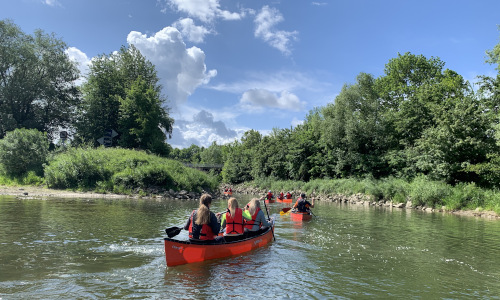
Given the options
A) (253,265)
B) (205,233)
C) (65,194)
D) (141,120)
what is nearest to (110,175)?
(65,194)

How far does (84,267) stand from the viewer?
814 cm

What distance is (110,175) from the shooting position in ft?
102

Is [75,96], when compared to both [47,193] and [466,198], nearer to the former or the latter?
[47,193]

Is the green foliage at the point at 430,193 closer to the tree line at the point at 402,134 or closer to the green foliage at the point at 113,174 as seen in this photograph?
the tree line at the point at 402,134

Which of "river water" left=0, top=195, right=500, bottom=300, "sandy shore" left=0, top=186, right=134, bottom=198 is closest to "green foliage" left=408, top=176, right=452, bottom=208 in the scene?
"river water" left=0, top=195, right=500, bottom=300

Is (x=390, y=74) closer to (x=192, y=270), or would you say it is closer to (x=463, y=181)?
(x=463, y=181)

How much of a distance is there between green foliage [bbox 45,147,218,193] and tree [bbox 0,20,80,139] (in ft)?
56.8

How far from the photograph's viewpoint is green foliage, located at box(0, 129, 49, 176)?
105ft

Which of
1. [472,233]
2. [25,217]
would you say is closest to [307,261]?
[472,233]

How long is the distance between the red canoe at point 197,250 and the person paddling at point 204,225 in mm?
249

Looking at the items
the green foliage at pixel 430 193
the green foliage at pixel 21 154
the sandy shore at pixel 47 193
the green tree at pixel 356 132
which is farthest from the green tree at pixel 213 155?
the green foliage at pixel 430 193

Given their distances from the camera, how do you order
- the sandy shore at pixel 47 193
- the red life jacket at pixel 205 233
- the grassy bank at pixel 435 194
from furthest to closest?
the sandy shore at pixel 47 193 → the grassy bank at pixel 435 194 → the red life jacket at pixel 205 233

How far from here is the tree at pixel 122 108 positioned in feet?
146

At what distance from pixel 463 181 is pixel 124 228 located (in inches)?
1073
